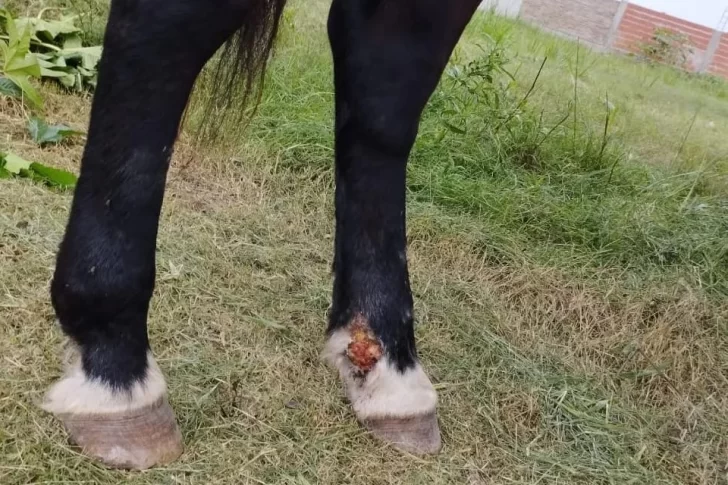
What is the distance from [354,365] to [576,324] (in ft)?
1.95

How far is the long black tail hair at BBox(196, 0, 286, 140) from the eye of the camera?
1009 mm

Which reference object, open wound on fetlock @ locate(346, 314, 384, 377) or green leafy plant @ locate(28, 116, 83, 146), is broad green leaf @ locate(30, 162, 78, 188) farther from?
open wound on fetlock @ locate(346, 314, 384, 377)

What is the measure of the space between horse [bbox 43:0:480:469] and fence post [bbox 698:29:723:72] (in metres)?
7.02

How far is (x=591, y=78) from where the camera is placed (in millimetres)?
3658

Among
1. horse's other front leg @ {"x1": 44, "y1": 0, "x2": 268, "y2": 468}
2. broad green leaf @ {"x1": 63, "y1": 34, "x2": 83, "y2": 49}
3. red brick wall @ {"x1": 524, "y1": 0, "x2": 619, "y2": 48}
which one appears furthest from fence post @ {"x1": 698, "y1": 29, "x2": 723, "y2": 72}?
horse's other front leg @ {"x1": 44, "y1": 0, "x2": 268, "y2": 468}

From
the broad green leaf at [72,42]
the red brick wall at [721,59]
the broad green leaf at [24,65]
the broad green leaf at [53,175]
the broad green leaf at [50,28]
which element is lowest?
the broad green leaf at [53,175]

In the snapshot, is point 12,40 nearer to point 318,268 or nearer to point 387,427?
point 318,268

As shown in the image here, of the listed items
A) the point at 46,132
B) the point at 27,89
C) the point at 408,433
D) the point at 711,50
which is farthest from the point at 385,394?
the point at 711,50

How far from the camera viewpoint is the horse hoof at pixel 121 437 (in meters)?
0.84

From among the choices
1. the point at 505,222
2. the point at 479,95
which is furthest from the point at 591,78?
the point at 505,222

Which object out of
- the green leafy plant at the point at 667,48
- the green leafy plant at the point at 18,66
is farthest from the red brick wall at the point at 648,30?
the green leafy plant at the point at 18,66

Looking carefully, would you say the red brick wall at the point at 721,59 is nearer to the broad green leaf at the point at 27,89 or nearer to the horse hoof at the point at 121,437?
the broad green leaf at the point at 27,89

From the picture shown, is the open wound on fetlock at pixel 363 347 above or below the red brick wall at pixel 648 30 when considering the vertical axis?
below

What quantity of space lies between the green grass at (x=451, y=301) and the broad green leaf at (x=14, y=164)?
53 mm
